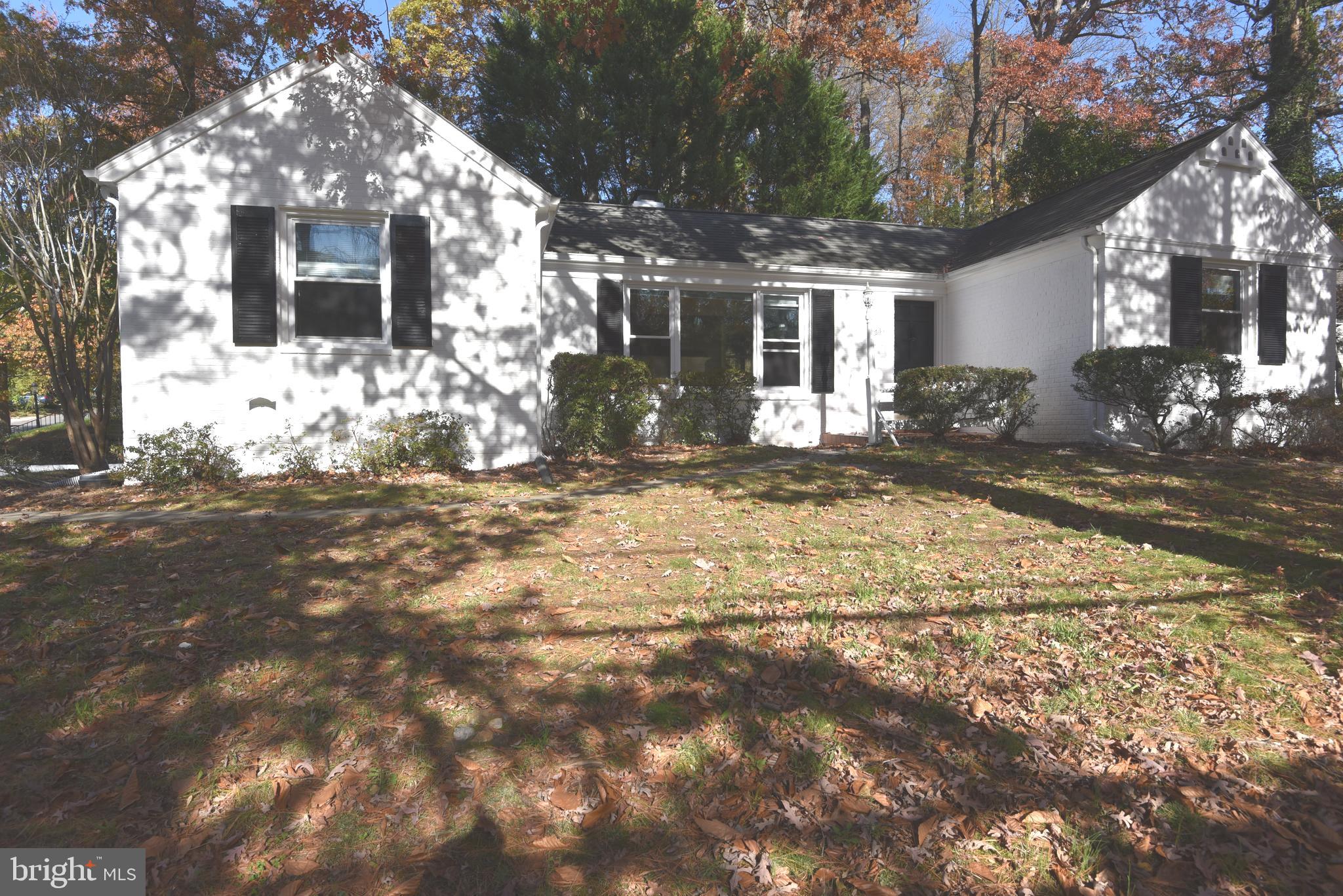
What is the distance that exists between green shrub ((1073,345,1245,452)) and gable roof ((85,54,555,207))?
8548 mm

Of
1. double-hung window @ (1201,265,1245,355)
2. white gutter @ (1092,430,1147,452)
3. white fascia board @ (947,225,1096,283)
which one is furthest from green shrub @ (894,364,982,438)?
double-hung window @ (1201,265,1245,355)

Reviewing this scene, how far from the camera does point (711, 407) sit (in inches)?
488

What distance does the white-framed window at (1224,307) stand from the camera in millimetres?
12797

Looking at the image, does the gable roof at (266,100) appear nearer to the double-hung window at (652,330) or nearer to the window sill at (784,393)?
the double-hung window at (652,330)

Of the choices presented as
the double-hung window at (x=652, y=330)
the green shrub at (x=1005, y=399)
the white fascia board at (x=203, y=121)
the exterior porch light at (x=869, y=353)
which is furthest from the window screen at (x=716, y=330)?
the white fascia board at (x=203, y=121)

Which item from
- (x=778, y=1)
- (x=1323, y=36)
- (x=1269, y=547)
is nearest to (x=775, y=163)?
(x=778, y=1)

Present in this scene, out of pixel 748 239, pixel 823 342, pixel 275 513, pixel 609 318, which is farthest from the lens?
pixel 748 239

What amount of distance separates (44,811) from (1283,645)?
6.08 meters

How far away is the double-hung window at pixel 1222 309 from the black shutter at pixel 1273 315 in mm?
361

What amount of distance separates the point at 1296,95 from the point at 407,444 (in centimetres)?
2190

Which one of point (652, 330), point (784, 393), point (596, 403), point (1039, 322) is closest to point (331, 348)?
point (596, 403)

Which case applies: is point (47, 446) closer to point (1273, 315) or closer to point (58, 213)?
point (58, 213)

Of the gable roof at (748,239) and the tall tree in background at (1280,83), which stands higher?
the tall tree in background at (1280,83)

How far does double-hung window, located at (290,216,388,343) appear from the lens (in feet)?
31.8
